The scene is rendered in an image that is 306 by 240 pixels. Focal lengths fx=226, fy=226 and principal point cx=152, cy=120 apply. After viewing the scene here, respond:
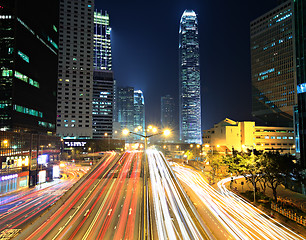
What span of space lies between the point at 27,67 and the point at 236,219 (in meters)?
65.3

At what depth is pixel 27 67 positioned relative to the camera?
209 ft

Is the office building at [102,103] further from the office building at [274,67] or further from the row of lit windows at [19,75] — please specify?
the office building at [274,67]

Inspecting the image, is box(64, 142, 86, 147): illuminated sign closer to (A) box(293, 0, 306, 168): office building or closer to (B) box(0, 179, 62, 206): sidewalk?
(B) box(0, 179, 62, 206): sidewalk

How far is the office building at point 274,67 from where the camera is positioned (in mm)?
130875

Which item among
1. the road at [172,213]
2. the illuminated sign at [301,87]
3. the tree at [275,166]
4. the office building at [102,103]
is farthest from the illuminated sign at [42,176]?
the office building at [102,103]

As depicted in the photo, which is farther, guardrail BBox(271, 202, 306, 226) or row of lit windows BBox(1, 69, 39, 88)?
row of lit windows BBox(1, 69, 39, 88)

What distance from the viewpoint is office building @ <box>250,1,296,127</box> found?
131 metres

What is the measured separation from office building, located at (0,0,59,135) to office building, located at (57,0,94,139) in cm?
3899

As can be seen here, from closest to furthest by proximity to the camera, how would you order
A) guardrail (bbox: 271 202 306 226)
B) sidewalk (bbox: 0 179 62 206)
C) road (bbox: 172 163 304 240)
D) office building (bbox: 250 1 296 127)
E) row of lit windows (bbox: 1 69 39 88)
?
1. road (bbox: 172 163 304 240)
2. guardrail (bbox: 271 202 306 226)
3. sidewalk (bbox: 0 179 62 206)
4. row of lit windows (bbox: 1 69 39 88)
5. office building (bbox: 250 1 296 127)

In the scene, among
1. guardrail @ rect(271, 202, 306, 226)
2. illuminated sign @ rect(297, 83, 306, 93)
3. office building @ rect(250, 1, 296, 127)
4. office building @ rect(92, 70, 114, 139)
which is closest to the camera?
guardrail @ rect(271, 202, 306, 226)

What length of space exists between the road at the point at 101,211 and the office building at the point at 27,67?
43.8 m

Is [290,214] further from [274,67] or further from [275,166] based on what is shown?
[274,67]

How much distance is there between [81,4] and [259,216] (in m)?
135

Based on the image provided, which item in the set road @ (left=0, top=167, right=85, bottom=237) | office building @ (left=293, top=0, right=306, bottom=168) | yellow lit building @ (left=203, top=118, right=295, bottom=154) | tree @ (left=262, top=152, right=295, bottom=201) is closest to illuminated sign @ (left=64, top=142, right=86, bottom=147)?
yellow lit building @ (left=203, top=118, right=295, bottom=154)
